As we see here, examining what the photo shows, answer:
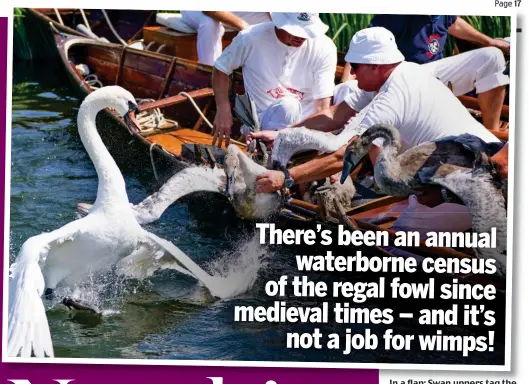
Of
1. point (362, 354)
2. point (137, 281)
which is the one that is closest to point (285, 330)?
point (362, 354)

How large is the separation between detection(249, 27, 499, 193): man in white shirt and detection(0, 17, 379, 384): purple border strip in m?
1.20

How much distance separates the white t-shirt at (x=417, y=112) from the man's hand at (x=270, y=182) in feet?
1.98

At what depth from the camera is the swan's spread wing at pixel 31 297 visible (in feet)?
20.4

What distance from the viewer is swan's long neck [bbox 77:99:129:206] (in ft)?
21.5

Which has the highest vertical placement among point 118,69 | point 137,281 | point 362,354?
point 118,69

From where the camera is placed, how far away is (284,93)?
23.6 ft

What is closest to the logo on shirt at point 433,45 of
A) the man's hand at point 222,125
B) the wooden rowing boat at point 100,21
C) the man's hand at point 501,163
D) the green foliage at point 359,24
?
the green foliage at point 359,24

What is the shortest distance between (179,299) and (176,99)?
1859 millimetres

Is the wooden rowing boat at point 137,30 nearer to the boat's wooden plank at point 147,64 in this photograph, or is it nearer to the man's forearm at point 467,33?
the boat's wooden plank at point 147,64

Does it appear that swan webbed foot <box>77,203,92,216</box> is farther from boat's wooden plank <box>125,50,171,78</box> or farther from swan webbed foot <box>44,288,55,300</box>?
boat's wooden plank <box>125,50,171,78</box>

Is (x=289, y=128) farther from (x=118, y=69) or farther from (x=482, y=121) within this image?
(x=118, y=69)

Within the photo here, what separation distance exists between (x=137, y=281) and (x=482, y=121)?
2.44 metres

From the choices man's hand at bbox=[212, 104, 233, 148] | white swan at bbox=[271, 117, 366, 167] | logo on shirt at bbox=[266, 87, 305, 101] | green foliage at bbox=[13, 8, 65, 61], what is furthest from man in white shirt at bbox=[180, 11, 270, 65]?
green foliage at bbox=[13, 8, 65, 61]

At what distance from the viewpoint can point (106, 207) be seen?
6.54 m
